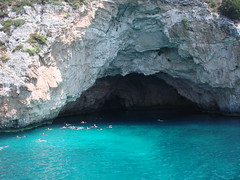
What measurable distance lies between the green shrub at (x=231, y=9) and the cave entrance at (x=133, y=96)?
15757 millimetres

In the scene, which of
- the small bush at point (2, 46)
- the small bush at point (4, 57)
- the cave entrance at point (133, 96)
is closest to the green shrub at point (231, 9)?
the cave entrance at point (133, 96)

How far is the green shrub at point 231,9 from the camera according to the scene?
29.2 metres

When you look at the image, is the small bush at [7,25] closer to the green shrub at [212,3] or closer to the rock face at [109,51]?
the rock face at [109,51]

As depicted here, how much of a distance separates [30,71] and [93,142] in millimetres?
7953

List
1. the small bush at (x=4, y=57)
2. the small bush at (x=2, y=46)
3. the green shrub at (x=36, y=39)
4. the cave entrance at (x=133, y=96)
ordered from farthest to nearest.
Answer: the cave entrance at (x=133, y=96) → the green shrub at (x=36, y=39) → the small bush at (x=2, y=46) → the small bush at (x=4, y=57)

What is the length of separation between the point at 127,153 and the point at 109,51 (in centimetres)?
1357

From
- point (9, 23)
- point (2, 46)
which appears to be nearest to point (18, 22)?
point (9, 23)

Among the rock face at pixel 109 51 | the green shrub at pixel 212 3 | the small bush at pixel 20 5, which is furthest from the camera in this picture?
the green shrub at pixel 212 3

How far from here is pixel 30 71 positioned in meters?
24.8

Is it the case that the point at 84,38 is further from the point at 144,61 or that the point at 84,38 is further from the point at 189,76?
the point at 189,76

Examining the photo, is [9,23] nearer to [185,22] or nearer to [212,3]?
[185,22]

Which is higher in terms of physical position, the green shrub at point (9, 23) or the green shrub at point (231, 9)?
the green shrub at point (231, 9)

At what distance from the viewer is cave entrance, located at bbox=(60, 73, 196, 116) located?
41.1 m

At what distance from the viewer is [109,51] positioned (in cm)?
3052
